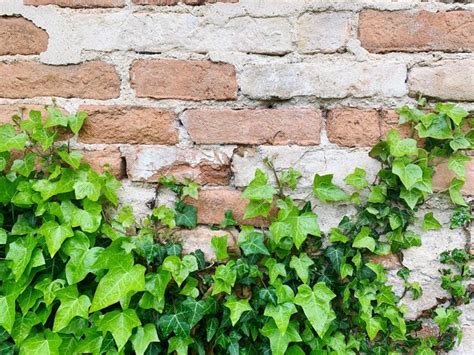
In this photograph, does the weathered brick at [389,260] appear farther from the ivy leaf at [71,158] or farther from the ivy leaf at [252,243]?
the ivy leaf at [71,158]

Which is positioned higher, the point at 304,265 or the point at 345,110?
the point at 345,110

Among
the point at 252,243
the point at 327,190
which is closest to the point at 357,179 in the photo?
the point at 327,190

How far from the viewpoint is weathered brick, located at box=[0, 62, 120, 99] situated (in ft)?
3.65

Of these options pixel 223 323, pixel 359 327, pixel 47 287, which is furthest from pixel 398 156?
pixel 47 287

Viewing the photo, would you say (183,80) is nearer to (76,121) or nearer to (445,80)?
(76,121)

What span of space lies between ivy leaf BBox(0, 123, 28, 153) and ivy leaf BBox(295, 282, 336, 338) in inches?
29.4

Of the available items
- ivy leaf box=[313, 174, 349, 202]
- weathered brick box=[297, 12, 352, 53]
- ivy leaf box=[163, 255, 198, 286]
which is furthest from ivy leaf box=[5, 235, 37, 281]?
weathered brick box=[297, 12, 352, 53]

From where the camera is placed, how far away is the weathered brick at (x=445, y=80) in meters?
1.07

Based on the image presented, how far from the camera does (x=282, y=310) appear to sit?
1052mm

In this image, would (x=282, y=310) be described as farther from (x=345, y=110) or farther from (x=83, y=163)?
(x=83, y=163)

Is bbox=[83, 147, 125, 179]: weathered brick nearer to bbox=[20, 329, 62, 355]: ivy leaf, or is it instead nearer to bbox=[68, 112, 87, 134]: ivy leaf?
bbox=[68, 112, 87, 134]: ivy leaf

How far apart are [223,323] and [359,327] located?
0.35m

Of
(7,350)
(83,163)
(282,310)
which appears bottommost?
(7,350)

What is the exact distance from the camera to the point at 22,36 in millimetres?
1115
